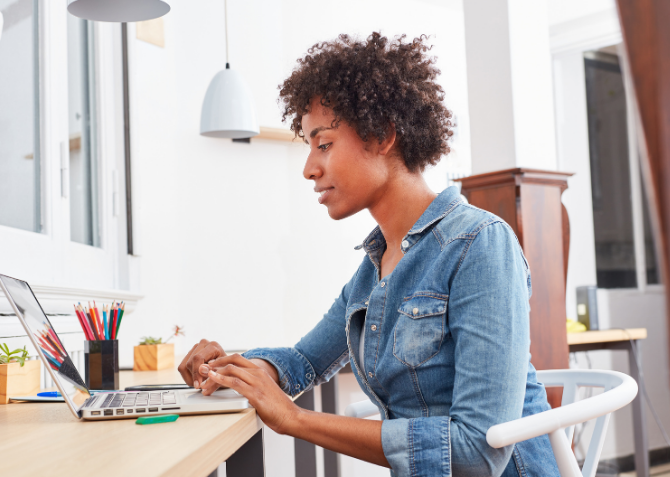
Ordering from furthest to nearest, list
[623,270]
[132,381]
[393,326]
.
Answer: [623,270]
[132,381]
[393,326]

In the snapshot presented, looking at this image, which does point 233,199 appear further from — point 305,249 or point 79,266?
point 79,266

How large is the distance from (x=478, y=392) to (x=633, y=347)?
2640 millimetres

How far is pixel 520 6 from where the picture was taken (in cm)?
235

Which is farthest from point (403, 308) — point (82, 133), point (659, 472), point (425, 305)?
point (659, 472)

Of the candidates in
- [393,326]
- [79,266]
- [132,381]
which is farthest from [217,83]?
[393,326]

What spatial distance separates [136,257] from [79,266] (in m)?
0.49

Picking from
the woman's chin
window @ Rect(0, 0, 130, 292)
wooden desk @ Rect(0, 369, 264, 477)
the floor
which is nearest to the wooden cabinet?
the woman's chin

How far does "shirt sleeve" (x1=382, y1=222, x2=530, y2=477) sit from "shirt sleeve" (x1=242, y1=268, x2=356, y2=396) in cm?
38

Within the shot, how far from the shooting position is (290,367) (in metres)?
1.21

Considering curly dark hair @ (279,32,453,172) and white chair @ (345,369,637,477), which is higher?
curly dark hair @ (279,32,453,172)

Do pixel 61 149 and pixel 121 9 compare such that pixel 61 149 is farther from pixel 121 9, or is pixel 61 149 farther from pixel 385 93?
pixel 385 93

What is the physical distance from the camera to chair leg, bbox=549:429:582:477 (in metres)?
0.87

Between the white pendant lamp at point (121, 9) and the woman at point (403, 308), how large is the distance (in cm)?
42

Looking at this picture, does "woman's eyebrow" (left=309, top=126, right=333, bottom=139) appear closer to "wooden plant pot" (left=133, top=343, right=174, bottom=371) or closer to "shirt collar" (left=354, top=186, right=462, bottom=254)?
"shirt collar" (left=354, top=186, right=462, bottom=254)
